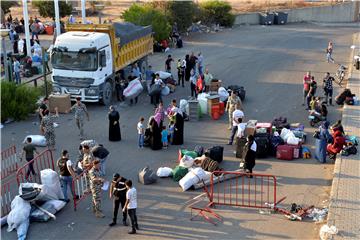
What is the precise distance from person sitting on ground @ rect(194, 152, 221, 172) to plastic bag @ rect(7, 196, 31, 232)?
499 centimetres

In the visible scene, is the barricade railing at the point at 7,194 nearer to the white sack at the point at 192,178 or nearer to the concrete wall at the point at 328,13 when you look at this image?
the white sack at the point at 192,178

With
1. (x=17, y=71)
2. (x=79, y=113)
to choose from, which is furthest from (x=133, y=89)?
(x=17, y=71)

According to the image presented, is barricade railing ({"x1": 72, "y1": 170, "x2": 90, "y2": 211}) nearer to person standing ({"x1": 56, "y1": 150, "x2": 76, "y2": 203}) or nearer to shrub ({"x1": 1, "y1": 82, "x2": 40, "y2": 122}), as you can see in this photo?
person standing ({"x1": 56, "y1": 150, "x2": 76, "y2": 203})

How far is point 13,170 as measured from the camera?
16.8m

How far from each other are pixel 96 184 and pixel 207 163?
3865 millimetres

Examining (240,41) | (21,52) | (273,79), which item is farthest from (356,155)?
(240,41)

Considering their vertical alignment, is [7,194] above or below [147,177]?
below

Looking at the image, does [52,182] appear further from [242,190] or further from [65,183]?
[242,190]

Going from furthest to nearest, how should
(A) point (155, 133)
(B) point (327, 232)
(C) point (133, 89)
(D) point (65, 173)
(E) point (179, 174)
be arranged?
(C) point (133, 89) → (A) point (155, 133) → (E) point (179, 174) → (D) point (65, 173) → (B) point (327, 232)

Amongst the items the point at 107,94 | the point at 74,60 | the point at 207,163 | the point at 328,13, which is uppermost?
the point at 328,13

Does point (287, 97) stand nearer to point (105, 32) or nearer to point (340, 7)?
point (105, 32)

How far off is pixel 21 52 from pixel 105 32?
36.3 ft

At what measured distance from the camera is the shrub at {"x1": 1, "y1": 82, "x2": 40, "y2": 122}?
21609 millimetres

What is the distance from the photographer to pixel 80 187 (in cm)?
1498
